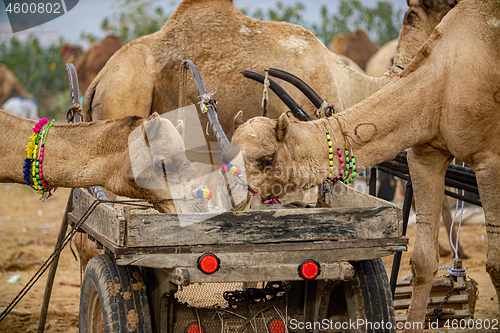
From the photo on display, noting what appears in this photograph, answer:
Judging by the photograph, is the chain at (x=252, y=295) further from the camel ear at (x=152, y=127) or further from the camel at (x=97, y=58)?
the camel at (x=97, y=58)

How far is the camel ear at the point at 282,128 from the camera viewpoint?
3.49m

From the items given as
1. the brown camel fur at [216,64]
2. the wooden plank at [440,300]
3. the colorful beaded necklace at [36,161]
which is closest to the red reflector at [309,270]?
the colorful beaded necklace at [36,161]

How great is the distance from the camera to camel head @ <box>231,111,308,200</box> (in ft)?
11.3

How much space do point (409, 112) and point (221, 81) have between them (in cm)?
228

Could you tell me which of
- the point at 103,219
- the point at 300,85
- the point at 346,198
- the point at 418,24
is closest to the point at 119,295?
the point at 103,219

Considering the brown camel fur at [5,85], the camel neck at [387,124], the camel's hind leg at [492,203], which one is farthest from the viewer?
the brown camel fur at [5,85]

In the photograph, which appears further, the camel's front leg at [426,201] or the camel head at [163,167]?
the camel's front leg at [426,201]

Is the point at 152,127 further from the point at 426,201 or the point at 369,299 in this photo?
the point at 426,201

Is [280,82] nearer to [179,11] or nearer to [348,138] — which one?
[179,11]

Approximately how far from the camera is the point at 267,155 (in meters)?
3.43

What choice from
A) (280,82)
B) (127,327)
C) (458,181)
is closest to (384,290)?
(127,327)

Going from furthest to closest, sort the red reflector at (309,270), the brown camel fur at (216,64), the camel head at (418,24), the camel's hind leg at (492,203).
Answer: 1. the brown camel fur at (216,64)
2. the camel head at (418,24)
3. the camel's hind leg at (492,203)
4. the red reflector at (309,270)

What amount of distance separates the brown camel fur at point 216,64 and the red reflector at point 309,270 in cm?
301

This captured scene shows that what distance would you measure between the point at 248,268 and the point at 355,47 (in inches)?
583
